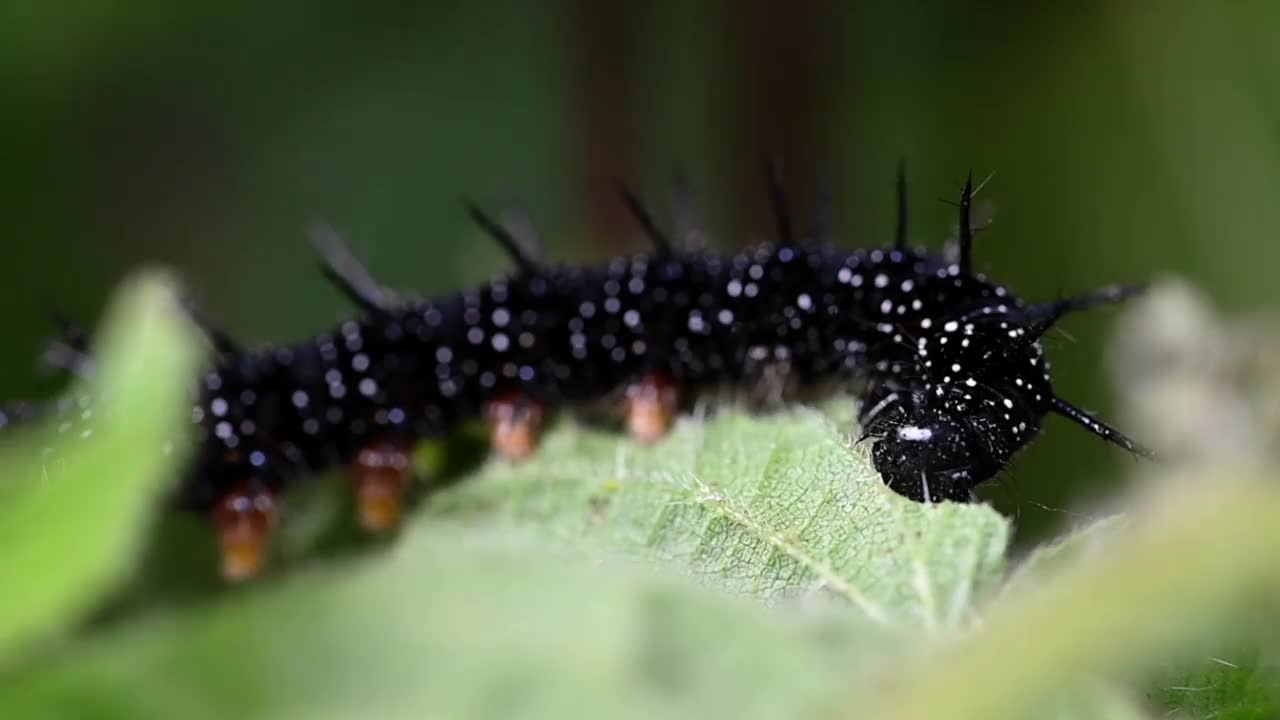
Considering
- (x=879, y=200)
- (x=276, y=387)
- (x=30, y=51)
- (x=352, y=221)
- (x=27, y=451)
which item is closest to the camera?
(x=27, y=451)

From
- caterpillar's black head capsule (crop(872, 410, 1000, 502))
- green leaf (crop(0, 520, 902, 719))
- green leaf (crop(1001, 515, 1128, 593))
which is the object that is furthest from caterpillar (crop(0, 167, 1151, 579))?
green leaf (crop(0, 520, 902, 719))

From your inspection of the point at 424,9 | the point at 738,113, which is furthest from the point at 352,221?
the point at 738,113

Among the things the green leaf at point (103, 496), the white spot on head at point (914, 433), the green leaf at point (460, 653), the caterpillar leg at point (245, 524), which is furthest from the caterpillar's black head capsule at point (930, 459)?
the caterpillar leg at point (245, 524)

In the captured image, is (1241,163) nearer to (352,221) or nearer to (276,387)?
(276,387)

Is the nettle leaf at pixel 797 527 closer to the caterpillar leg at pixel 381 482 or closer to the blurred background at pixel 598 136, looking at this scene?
the caterpillar leg at pixel 381 482

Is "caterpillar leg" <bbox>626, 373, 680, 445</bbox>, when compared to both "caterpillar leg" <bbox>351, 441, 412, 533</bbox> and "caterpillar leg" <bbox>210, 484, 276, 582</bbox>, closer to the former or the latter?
"caterpillar leg" <bbox>351, 441, 412, 533</bbox>

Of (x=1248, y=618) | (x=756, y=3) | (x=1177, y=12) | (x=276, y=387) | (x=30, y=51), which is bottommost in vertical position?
(x=1248, y=618)
